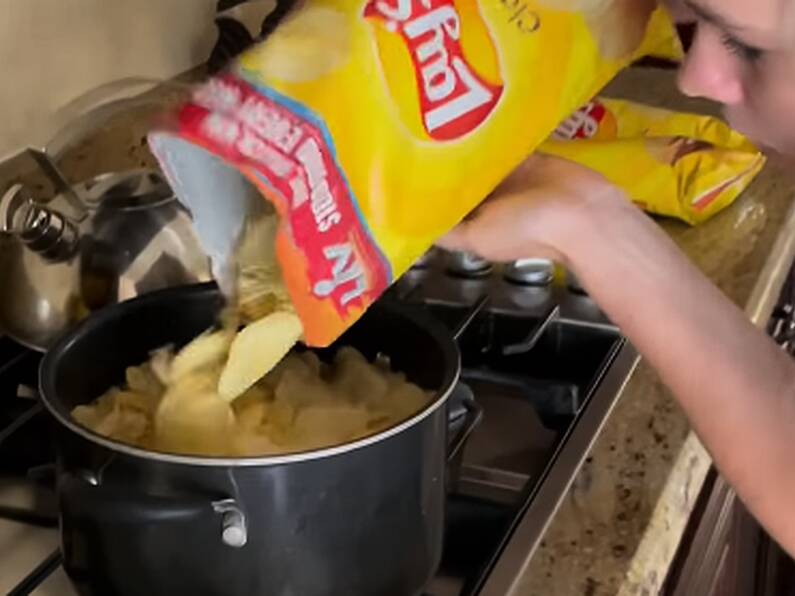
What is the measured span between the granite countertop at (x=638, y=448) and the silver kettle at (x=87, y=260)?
8 cm

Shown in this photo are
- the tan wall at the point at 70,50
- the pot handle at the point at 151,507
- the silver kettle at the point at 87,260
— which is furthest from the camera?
the tan wall at the point at 70,50

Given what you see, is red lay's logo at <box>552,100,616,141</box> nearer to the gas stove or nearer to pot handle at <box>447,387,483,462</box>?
the gas stove

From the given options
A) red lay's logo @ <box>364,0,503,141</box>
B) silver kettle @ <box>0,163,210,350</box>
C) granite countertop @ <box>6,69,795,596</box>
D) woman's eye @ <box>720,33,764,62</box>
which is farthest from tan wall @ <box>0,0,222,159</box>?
woman's eye @ <box>720,33,764,62</box>

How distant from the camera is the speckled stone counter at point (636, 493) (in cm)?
73

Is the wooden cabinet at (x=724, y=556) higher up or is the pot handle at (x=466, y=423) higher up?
the pot handle at (x=466, y=423)

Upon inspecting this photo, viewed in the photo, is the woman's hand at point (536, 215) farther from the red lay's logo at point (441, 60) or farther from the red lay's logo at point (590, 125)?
the red lay's logo at point (590, 125)

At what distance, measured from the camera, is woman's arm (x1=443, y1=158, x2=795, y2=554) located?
785 millimetres

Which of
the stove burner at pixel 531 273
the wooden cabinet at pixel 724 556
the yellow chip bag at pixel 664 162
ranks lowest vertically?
the wooden cabinet at pixel 724 556

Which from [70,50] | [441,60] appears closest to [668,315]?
[441,60]

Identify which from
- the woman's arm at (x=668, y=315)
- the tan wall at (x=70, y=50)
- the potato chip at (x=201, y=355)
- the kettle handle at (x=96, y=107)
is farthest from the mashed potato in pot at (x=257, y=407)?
the tan wall at (x=70, y=50)

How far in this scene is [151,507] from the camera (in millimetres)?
602

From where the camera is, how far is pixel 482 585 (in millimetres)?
704

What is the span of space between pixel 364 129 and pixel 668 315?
24cm

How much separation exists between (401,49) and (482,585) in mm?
282
